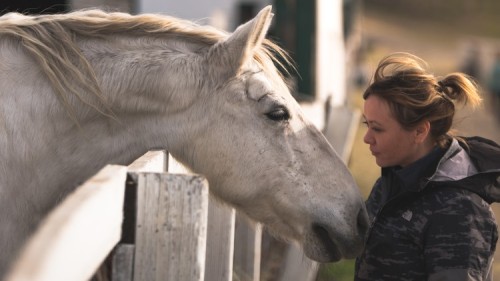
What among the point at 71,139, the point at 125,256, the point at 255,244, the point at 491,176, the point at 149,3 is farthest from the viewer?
the point at 149,3

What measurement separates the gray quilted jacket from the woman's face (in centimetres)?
5

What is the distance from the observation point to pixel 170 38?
130 inches

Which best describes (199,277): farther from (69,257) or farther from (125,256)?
(69,257)

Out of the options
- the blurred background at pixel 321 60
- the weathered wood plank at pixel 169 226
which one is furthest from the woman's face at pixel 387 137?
the weathered wood plank at pixel 169 226

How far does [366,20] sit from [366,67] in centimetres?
3457

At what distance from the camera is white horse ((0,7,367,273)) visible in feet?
Result: 10.1

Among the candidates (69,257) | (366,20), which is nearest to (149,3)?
(69,257)

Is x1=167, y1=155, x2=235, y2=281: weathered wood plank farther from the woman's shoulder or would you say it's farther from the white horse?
the woman's shoulder

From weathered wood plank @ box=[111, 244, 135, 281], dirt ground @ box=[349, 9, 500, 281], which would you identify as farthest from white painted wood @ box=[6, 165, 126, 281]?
dirt ground @ box=[349, 9, 500, 281]

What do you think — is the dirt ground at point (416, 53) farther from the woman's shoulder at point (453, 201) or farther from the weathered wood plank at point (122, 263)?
the weathered wood plank at point (122, 263)

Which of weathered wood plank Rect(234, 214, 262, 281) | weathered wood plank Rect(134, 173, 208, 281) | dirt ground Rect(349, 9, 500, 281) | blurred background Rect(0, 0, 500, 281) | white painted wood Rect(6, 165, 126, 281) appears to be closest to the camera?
white painted wood Rect(6, 165, 126, 281)

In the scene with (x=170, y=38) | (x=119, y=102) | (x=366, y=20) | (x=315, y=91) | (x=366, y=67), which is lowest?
(x=366, y=20)

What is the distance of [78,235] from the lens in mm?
1609

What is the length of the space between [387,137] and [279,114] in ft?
1.39
